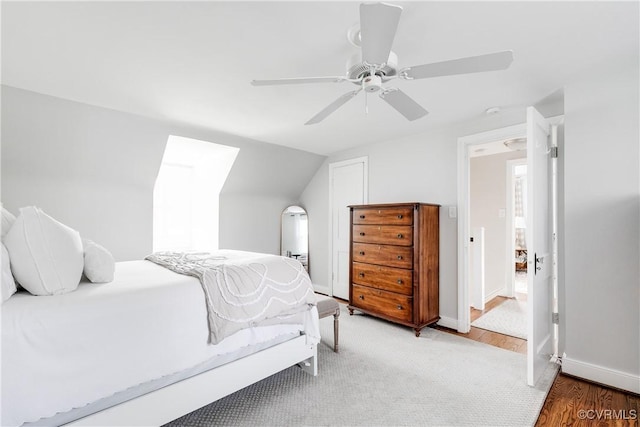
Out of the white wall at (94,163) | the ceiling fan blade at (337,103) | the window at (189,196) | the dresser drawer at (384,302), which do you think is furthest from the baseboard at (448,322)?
the window at (189,196)

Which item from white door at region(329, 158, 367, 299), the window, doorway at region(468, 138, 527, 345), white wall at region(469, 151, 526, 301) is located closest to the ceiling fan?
white door at region(329, 158, 367, 299)

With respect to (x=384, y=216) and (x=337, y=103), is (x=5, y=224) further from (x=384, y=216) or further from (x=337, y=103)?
(x=384, y=216)

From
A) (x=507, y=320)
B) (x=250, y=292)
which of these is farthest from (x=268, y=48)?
(x=507, y=320)

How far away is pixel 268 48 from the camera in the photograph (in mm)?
1843

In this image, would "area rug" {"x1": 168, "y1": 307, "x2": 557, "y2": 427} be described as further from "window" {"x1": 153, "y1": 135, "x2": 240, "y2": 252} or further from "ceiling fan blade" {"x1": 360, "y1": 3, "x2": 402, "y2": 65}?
"window" {"x1": 153, "y1": 135, "x2": 240, "y2": 252}

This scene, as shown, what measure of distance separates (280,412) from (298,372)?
1.60 feet

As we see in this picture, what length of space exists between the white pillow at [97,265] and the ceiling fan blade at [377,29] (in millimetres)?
1771

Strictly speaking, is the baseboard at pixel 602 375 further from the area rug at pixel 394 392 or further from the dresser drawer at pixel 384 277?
the dresser drawer at pixel 384 277

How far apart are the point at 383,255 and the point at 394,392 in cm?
151

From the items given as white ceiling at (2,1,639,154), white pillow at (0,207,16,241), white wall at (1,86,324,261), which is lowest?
white pillow at (0,207,16,241)

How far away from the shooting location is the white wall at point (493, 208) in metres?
4.59

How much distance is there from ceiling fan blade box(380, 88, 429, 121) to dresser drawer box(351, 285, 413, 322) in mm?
1940

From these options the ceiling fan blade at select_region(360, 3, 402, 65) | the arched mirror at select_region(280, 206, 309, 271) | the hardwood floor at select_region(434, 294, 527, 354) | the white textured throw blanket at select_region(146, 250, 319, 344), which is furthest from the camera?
the arched mirror at select_region(280, 206, 309, 271)

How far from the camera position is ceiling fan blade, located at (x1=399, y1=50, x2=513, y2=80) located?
→ 1.37 m
